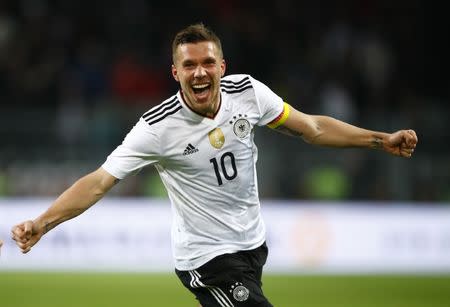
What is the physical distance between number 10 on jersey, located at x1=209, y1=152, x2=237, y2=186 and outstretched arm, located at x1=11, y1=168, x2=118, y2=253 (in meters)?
0.60

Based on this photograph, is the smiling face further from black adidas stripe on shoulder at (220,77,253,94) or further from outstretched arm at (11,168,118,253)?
outstretched arm at (11,168,118,253)

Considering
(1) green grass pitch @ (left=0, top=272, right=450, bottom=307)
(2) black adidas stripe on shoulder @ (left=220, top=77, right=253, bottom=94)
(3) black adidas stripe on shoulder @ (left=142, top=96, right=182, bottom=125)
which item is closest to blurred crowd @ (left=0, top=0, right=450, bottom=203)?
(1) green grass pitch @ (left=0, top=272, right=450, bottom=307)

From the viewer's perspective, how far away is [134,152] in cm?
555

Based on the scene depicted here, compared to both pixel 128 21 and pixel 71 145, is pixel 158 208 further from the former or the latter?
pixel 128 21

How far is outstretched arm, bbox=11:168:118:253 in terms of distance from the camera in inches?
209

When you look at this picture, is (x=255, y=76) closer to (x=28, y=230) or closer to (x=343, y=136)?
(x=343, y=136)

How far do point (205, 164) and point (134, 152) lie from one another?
43 cm

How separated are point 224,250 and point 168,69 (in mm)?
9331

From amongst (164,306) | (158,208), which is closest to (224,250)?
(164,306)

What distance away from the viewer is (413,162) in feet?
45.3

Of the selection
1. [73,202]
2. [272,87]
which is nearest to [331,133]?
[73,202]

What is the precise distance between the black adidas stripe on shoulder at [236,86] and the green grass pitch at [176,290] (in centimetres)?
505

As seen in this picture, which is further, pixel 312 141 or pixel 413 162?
pixel 413 162

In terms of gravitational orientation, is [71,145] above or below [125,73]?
below
